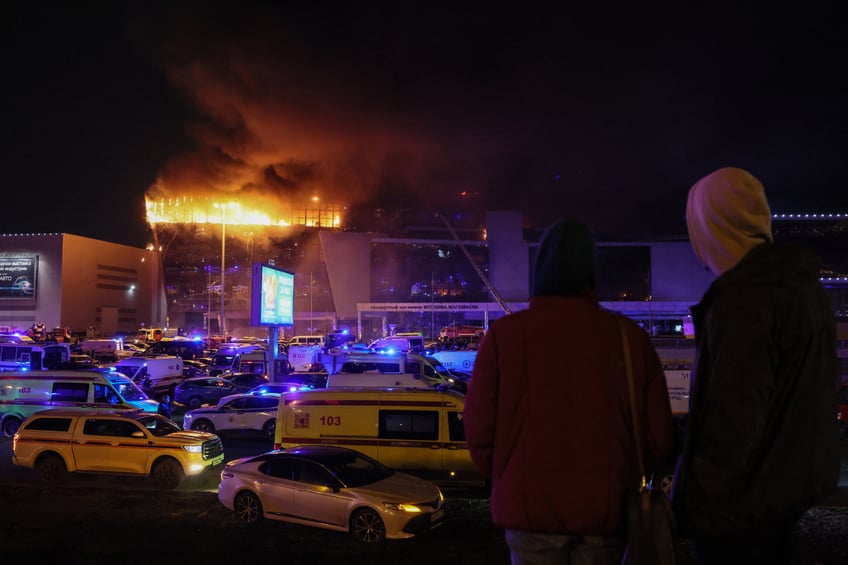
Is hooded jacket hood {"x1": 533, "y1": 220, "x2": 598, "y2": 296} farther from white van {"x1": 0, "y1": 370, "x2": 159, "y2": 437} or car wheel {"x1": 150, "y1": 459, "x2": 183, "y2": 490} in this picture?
white van {"x1": 0, "y1": 370, "x2": 159, "y2": 437}

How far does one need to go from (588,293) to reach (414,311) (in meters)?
52.1

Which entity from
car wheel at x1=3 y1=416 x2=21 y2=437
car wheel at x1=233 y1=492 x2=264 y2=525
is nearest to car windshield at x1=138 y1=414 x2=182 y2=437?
car wheel at x1=233 y1=492 x2=264 y2=525

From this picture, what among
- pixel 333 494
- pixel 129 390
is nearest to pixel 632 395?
pixel 333 494

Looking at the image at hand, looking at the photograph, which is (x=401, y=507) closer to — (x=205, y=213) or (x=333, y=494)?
(x=333, y=494)

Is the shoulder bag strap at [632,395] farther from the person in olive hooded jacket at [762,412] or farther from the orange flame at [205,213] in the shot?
the orange flame at [205,213]

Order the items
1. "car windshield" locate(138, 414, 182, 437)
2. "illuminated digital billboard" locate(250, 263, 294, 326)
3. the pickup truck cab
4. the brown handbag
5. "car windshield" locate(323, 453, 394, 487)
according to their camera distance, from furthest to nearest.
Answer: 1. "illuminated digital billboard" locate(250, 263, 294, 326)
2. "car windshield" locate(138, 414, 182, 437)
3. the pickup truck cab
4. "car windshield" locate(323, 453, 394, 487)
5. the brown handbag

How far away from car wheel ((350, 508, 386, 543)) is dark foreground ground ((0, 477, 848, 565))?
121 mm

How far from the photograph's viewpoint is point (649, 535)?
1.66 m

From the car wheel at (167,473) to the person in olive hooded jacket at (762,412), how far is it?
1074cm

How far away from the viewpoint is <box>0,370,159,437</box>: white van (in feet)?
49.7

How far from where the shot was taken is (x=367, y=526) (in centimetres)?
735

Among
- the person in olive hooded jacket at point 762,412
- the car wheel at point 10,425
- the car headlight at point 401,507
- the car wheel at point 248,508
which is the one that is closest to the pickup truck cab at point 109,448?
the car wheel at point 248,508

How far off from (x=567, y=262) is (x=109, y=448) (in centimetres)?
1146

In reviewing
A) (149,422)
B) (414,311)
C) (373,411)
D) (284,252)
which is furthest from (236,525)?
(284,252)
